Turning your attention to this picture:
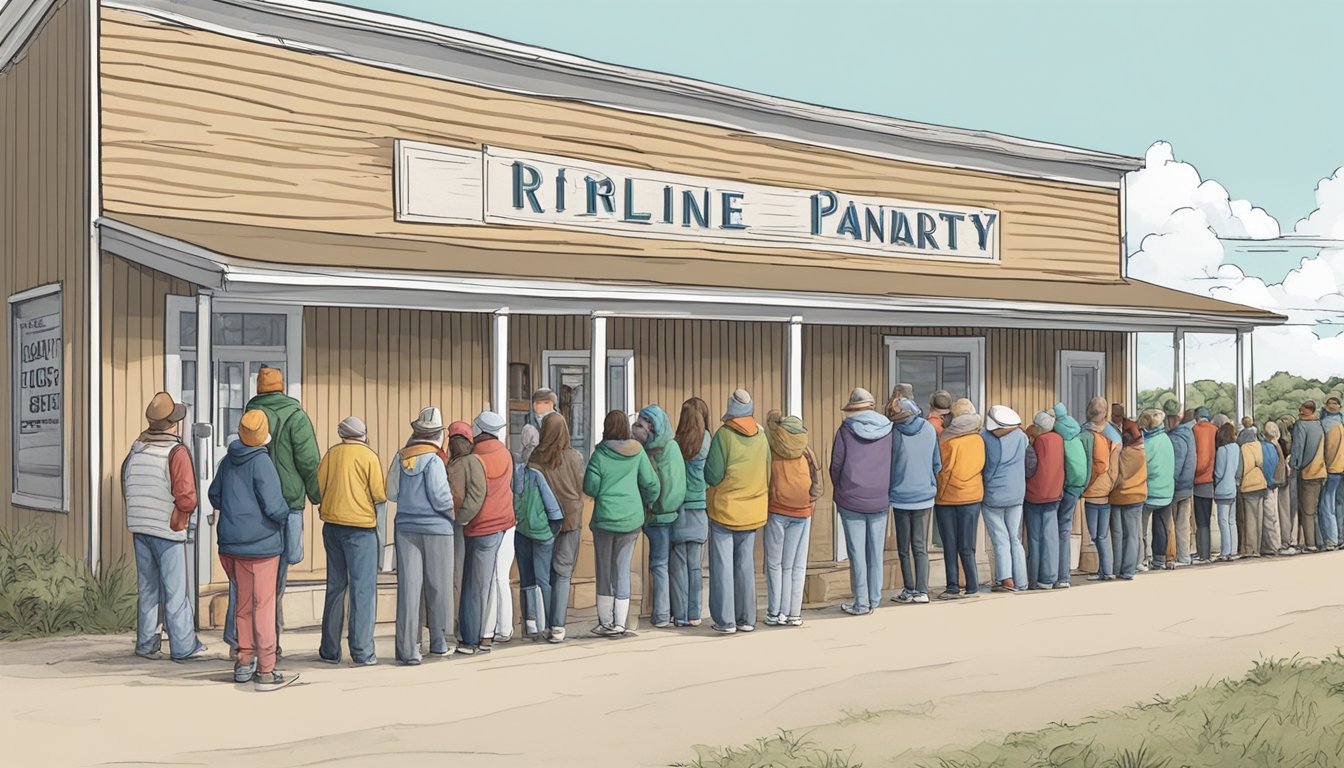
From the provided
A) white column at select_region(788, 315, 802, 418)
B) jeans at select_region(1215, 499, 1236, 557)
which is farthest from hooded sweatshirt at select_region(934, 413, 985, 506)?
jeans at select_region(1215, 499, 1236, 557)

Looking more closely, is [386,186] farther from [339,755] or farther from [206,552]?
[339,755]

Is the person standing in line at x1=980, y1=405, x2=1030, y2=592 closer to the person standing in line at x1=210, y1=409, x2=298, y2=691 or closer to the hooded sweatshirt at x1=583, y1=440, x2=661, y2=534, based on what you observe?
the hooded sweatshirt at x1=583, y1=440, x2=661, y2=534

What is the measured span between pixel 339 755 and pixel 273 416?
10.6 feet

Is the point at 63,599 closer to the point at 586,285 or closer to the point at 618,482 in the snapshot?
the point at 618,482

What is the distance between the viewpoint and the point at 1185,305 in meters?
18.1

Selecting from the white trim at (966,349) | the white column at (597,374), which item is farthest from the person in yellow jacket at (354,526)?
the white trim at (966,349)

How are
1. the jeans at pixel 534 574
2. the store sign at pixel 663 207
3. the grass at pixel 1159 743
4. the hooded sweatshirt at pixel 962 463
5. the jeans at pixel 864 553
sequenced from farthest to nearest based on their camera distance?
the store sign at pixel 663 207
the hooded sweatshirt at pixel 962 463
the jeans at pixel 864 553
the jeans at pixel 534 574
the grass at pixel 1159 743

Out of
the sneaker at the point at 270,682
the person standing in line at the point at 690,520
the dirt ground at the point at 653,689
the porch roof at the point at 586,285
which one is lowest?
the dirt ground at the point at 653,689

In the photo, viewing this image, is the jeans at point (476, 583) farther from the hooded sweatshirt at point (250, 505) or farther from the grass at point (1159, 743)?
the grass at point (1159, 743)

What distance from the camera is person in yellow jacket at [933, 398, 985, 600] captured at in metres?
12.6

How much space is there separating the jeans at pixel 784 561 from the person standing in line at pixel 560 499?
5.45ft

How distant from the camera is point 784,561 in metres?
11.4

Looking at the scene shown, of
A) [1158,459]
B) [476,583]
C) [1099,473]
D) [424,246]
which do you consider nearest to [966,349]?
[1158,459]

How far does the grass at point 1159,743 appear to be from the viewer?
682cm
